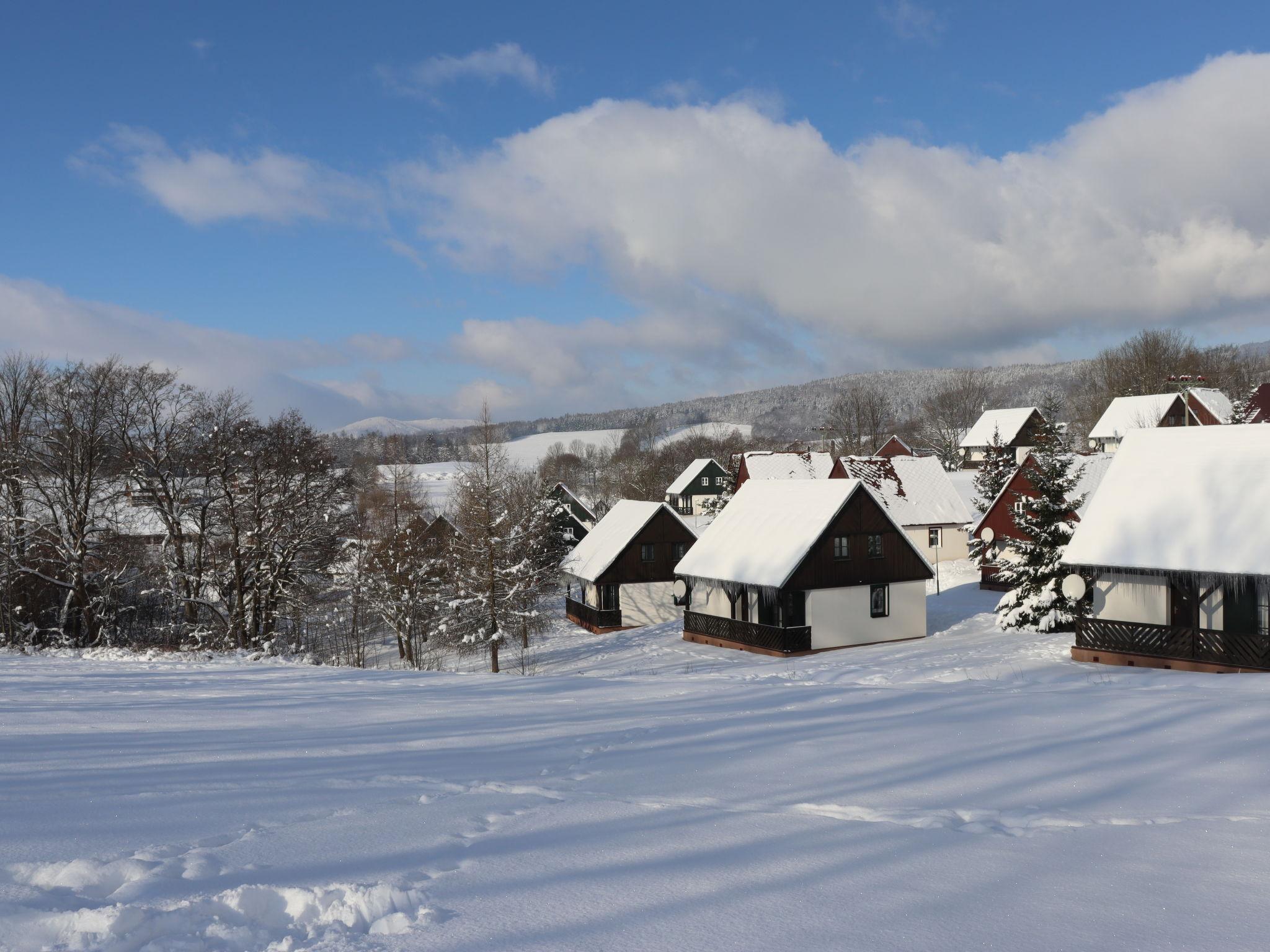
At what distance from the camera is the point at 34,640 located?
27.6 meters

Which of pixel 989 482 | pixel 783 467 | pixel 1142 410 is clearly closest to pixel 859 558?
pixel 989 482

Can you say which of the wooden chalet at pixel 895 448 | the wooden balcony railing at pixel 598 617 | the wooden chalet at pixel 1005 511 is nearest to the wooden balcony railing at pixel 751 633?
the wooden balcony railing at pixel 598 617

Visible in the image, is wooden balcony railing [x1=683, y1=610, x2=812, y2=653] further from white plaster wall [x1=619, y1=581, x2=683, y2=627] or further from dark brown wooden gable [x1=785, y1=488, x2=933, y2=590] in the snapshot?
white plaster wall [x1=619, y1=581, x2=683, y2=627]

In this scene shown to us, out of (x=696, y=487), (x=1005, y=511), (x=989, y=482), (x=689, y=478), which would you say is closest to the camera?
(x=1005, y=511)

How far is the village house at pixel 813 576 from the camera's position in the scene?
27.2 metres

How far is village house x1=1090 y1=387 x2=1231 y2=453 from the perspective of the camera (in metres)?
64.4

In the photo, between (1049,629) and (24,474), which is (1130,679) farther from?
(24,474)

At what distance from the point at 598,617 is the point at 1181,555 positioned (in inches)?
963

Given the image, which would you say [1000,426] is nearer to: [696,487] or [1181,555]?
[696,487]

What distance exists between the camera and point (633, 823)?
19.1ft

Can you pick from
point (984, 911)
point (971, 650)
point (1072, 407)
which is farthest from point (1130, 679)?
point (1072, 407)

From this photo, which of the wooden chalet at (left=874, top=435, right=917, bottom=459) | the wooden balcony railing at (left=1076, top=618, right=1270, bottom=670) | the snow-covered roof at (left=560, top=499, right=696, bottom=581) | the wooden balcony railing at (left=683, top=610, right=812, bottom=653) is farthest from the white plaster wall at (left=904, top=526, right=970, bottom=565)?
the wooden chalet at (left=874, top=435, right=917, bottom=459)

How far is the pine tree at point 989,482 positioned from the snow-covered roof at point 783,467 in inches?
587

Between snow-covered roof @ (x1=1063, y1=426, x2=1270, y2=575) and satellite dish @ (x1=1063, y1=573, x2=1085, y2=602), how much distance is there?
2.07 feet
